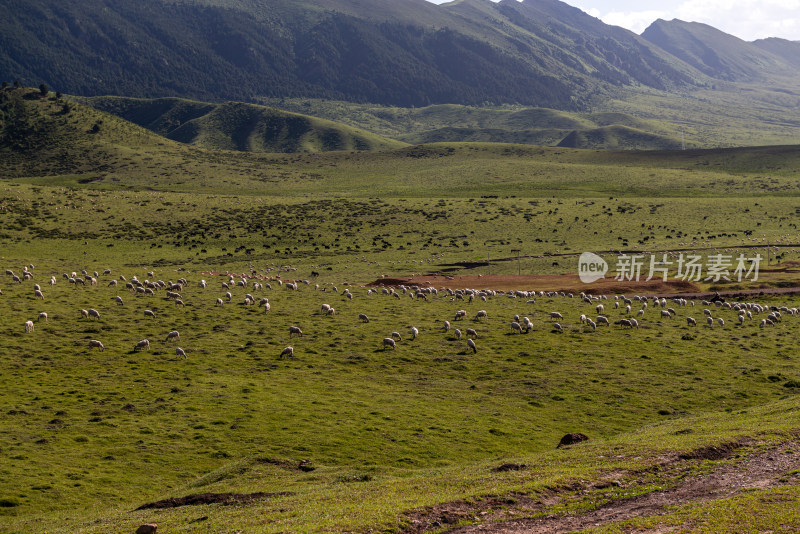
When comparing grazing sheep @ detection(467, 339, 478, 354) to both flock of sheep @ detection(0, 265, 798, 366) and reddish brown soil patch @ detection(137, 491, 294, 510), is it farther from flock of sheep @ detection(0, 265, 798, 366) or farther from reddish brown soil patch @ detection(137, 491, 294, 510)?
reddish brown soil patch @ detection(137, 491, 294, 510)

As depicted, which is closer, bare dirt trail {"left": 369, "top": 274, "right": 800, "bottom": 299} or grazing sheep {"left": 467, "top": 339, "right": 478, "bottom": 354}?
grazing sheep {"left": 467, "top": 339, "right": 478, "bottom": 354}

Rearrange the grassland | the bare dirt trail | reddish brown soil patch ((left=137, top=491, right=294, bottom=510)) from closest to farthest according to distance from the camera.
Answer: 1. the grassland
2. reddish brown soil patch ((left=137, top=491, right=294, bottom=510))
3. the bare dirt trail

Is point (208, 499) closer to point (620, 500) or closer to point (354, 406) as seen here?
point (354, 406)

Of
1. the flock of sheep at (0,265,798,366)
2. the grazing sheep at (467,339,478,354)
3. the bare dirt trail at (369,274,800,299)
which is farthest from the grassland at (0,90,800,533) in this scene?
the bare dirt trail at (369,274,800,299)

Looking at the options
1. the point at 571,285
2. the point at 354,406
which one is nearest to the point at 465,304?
the point at 571,285

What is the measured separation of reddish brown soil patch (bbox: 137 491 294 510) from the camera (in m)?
20.2

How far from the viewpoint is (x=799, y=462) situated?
752 inches

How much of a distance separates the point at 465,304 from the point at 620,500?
37805mm

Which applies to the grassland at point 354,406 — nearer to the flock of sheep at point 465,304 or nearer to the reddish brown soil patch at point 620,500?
the reddish brown soil patch at point 620,500

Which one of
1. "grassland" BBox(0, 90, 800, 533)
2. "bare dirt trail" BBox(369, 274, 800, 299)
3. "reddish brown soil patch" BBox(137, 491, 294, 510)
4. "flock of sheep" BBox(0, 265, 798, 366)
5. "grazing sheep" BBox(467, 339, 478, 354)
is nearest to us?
"grassland" BBox(0, 90, 800, 533)

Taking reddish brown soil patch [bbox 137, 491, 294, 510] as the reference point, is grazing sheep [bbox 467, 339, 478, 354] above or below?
above

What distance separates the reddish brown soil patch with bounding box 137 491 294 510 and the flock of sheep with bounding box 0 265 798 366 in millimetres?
17209

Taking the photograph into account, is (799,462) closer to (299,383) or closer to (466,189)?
(299,383)

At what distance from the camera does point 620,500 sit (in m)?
17.5
